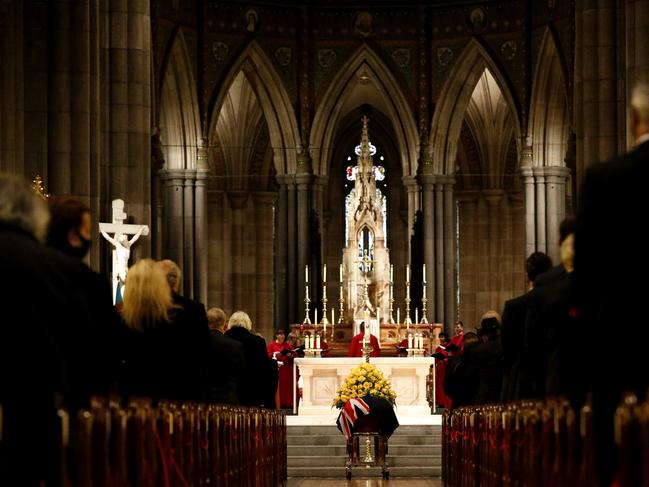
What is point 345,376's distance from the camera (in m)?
24.2

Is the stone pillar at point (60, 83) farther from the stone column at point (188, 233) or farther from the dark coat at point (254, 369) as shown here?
the stone column at point (188, 233)

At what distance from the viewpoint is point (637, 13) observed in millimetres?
21578

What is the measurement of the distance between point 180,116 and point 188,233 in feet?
9.03

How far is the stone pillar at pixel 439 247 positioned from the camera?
37.1 m

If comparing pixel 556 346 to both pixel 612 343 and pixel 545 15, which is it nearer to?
pixel 612 343

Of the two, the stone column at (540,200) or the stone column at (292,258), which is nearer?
the stone column at (540,200)

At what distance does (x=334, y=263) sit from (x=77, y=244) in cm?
3637

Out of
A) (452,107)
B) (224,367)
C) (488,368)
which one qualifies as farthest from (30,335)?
(452,107)

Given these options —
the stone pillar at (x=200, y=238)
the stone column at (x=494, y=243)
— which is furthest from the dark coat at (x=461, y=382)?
the stone column at (x=494, y=243)

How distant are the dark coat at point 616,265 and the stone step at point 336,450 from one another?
15.4m

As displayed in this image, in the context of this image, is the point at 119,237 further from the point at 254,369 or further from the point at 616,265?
the point at 616,265

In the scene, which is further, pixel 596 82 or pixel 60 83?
pixel 596 82

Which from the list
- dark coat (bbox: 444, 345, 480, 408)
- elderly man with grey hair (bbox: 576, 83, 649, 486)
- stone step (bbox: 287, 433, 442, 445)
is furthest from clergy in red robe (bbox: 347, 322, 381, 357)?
elderly man with grey hair (bbox: 576, 83, 649, 486)

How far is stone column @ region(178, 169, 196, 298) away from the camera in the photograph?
117 feet
